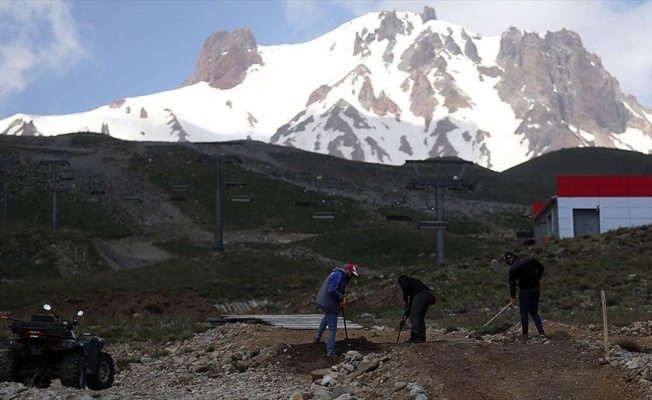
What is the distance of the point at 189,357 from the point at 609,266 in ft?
74.7

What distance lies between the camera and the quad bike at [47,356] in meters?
17.5

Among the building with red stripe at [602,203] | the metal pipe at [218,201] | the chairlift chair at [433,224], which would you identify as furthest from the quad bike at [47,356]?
the metal pipe at [218,201]

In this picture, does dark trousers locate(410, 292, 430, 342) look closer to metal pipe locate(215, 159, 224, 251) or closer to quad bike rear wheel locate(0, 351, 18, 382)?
quad bike rear wheel locate(0, 351, 18, 382)

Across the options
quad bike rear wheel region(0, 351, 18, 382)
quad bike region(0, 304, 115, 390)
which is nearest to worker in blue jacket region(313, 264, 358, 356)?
quad bike region(0, 304, 115, 390)

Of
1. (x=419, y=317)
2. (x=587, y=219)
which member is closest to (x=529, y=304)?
(x=419, y=317)

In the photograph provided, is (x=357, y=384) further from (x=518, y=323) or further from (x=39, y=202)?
(x=39, y=202)

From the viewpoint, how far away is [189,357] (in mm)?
23297

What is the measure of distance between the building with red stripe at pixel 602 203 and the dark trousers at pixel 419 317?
48.4 metres

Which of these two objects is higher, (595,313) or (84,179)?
(84,179)

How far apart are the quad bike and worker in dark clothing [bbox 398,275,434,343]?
268 inches

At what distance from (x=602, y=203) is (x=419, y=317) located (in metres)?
50.3

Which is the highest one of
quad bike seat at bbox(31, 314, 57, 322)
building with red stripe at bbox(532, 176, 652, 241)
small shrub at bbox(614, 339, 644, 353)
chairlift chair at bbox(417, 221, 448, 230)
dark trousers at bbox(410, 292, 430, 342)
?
building with red stripe at bbox(532, 176, 652, 241)

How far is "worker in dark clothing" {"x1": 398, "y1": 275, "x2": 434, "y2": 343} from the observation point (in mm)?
21203

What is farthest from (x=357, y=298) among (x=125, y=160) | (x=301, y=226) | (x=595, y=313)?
(x=125, y=160)
